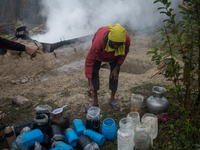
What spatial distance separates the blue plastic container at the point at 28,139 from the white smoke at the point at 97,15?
7.15m

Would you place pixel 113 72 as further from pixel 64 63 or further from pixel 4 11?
pixel 4 11

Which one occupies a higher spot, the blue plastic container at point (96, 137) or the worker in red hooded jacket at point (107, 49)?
the worker in red hooded jacket at point (107, 49)

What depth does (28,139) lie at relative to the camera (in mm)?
2197

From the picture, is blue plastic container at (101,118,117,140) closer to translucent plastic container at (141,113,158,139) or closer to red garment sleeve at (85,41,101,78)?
translucent plastic container at (141,113,158,139)

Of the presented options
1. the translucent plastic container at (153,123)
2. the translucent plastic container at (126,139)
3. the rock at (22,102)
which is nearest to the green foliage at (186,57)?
the translucent plastic container at (153,123)

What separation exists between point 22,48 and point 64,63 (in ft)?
9.23

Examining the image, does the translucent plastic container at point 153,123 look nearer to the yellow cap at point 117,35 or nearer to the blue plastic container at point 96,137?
the blue plastic container at point 96,137

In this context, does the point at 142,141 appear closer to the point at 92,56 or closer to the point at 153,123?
the point at 153,123

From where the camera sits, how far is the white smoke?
29.6 ft

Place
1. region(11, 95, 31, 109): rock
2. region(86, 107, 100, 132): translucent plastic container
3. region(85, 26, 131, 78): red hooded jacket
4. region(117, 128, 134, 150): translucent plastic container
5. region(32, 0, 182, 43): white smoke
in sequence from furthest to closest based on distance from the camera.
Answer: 1. region(32, 0, 182, 43): white smoke
2. region(11, 95, 31, 109): rock
3. region(85, 26, 131, 78): red hooded jacket
4. region(86, 107, 100, 132): translucent plastic container
5. region(117, 128, 134, 150): translucent plastic container

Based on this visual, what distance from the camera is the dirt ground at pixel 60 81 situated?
12.0 ft

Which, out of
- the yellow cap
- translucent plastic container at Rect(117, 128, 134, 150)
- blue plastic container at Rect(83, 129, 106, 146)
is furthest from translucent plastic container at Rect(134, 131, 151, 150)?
the yellow cap

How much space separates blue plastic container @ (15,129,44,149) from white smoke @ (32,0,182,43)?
7.15 metres

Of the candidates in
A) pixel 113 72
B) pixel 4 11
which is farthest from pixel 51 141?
pixel 4 11
